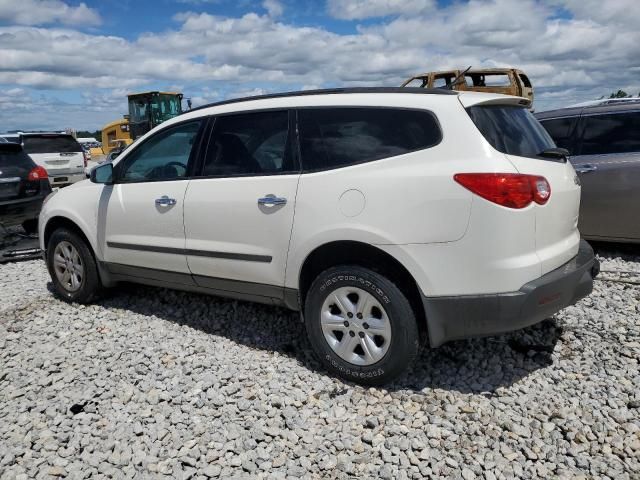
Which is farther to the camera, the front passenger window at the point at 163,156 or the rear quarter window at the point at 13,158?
the rear quarter window at the point at 13,158

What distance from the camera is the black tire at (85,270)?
Answer: 5078 mm

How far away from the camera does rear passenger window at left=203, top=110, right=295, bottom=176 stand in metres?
3.82

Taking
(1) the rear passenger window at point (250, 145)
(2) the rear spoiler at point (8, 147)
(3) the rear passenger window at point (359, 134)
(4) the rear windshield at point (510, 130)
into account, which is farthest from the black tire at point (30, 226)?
(4) the rear windshield at point (510, 130)

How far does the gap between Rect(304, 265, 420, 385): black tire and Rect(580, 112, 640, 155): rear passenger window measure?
4155 millimetres

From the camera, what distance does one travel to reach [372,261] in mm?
3393

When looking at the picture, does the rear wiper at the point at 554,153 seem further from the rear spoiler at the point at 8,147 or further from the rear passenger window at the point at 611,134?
the rear spoiler at the point at 8,147

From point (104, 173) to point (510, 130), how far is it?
3.32m

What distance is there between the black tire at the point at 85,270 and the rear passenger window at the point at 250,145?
5.55ft

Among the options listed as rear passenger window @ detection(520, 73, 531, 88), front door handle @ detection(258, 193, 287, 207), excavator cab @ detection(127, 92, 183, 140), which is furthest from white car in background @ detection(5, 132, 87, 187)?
rear passenger window @ detection(520, 73, 531, 88)

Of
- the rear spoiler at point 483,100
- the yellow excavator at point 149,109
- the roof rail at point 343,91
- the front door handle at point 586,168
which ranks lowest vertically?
the front door handle at point 586,168

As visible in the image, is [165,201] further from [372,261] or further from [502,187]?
[502,187]

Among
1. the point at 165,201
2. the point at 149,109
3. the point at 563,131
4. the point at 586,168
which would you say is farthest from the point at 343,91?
the point at 149,109

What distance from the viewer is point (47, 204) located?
17.6 ft

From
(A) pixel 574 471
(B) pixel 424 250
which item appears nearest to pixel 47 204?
(B) pixel 424 250
